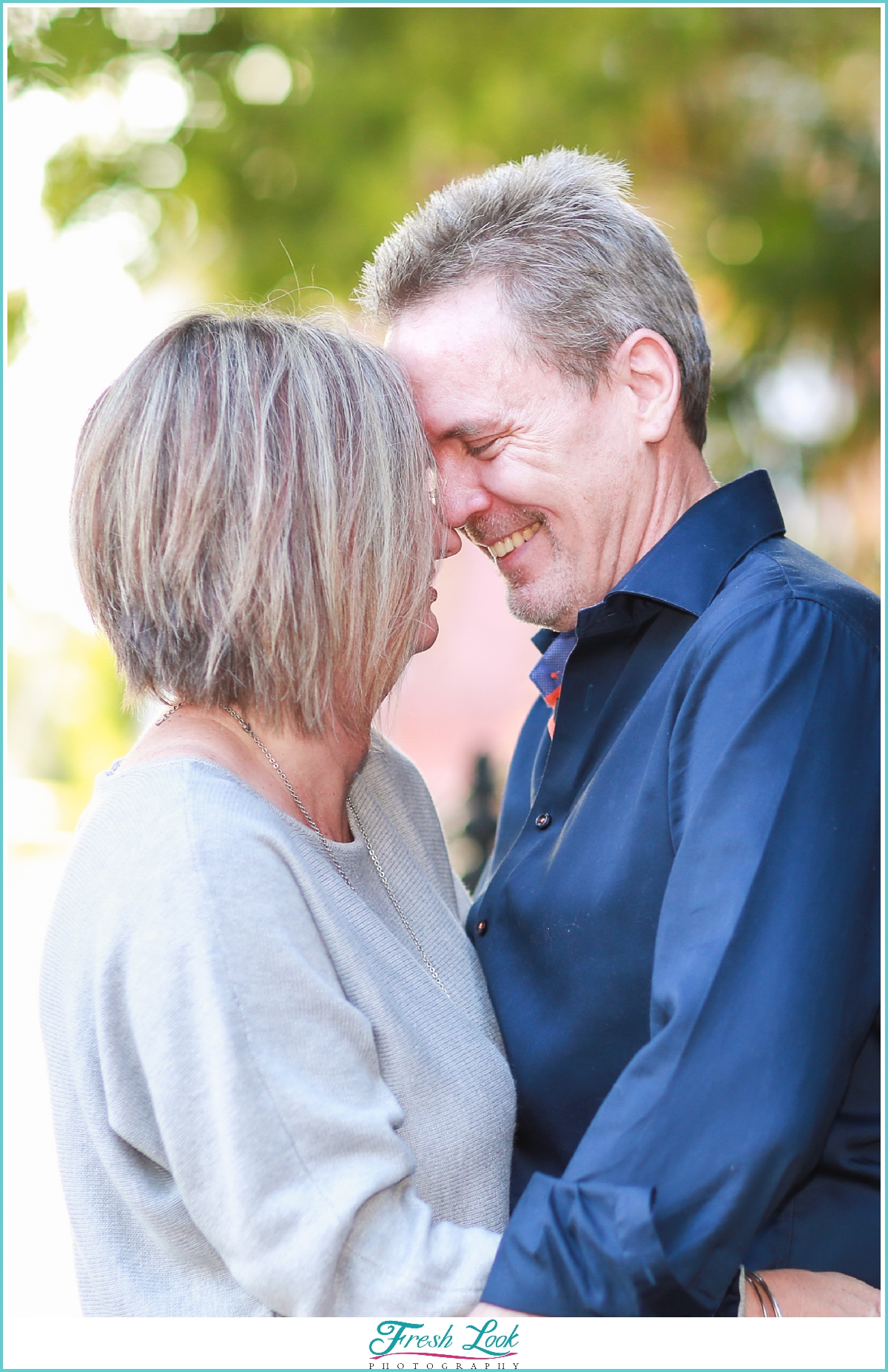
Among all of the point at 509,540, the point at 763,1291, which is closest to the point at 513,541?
the point at 509,540

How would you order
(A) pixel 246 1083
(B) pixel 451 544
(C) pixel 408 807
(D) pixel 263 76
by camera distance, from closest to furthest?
(A) pixel 246 1083 → (B) pixel 451 544 → (C) pixel 408 807 → (D) pixel 263 76

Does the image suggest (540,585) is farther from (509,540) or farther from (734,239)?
(734,239)

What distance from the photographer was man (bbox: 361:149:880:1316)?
139 centimetres

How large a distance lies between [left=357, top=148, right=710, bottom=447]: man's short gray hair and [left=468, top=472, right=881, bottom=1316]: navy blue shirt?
0.37 meters

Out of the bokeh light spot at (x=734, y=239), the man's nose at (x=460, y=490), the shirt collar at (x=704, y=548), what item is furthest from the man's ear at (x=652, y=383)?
the bokeh light spot at (x=734, y=239)

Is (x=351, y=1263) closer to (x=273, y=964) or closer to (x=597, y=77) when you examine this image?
(x=273, y=964)

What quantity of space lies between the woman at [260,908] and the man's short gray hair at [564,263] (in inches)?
11.9

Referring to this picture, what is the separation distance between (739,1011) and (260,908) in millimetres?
614

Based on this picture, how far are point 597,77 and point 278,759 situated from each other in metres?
4.22

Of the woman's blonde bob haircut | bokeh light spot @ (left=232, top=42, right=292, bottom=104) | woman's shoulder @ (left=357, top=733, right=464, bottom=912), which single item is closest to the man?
woman's shoulder @ (left=357, top=733, right=464, bottom=912)

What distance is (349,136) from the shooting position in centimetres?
472

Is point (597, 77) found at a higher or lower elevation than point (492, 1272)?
higher

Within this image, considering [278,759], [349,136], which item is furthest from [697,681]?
[349,136]

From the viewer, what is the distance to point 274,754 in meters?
1.81
